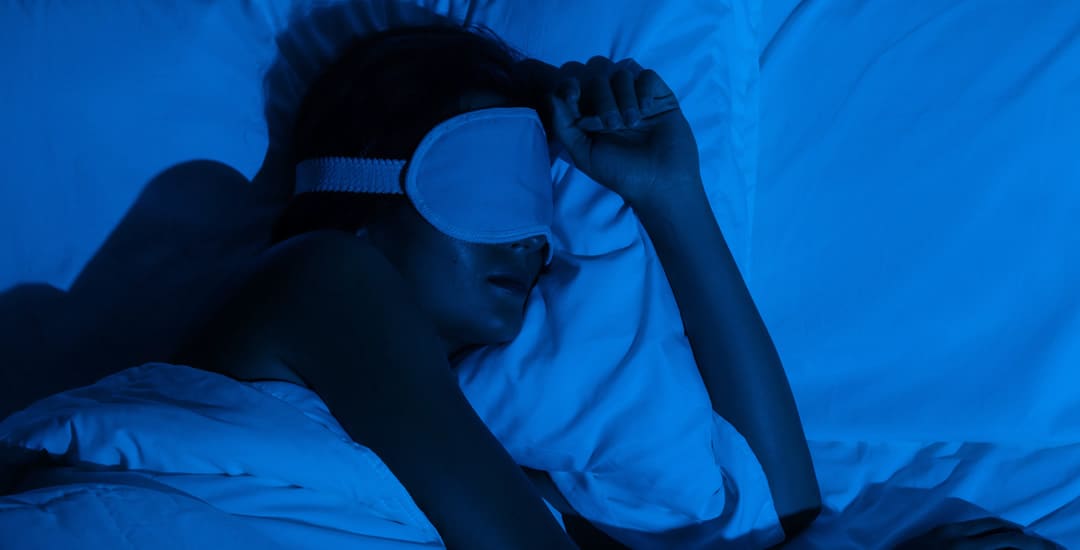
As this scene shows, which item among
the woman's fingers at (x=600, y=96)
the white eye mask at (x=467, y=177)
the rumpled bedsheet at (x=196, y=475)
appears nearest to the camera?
the rumpled bedsheet at (x=196, y=475)

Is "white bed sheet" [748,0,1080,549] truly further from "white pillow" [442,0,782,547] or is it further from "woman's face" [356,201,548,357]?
"woman's face" [356,201,548,357]

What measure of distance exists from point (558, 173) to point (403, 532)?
568mm

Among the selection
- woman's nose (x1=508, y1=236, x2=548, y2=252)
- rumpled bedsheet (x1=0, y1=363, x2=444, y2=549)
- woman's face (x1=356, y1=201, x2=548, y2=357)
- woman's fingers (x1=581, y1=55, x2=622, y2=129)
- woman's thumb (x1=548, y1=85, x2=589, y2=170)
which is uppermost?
woman's fingers (x1=581, y1=55, x2=622, y2=129)

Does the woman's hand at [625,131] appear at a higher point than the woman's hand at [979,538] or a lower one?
higher

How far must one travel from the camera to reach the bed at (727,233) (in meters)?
1.15

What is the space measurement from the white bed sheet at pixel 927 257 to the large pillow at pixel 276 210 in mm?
92

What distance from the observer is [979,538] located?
103 cm

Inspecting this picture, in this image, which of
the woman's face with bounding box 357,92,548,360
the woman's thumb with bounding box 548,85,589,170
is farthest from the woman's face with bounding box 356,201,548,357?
the woman's thumb with bounding box 548,85,589,170

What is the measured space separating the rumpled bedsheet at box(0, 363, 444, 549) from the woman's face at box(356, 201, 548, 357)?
214 millimetres

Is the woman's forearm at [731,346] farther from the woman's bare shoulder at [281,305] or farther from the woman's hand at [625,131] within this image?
the woman's bare shoulder at [281,305]

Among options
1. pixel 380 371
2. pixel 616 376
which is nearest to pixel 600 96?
pixel 616 376

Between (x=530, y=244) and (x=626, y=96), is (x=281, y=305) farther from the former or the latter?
(x=626, y=96)

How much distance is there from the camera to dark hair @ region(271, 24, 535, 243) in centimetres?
112

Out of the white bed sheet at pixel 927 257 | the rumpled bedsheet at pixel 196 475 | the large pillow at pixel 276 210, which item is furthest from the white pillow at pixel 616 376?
the rumpled bedsheet at pixel 196 475
